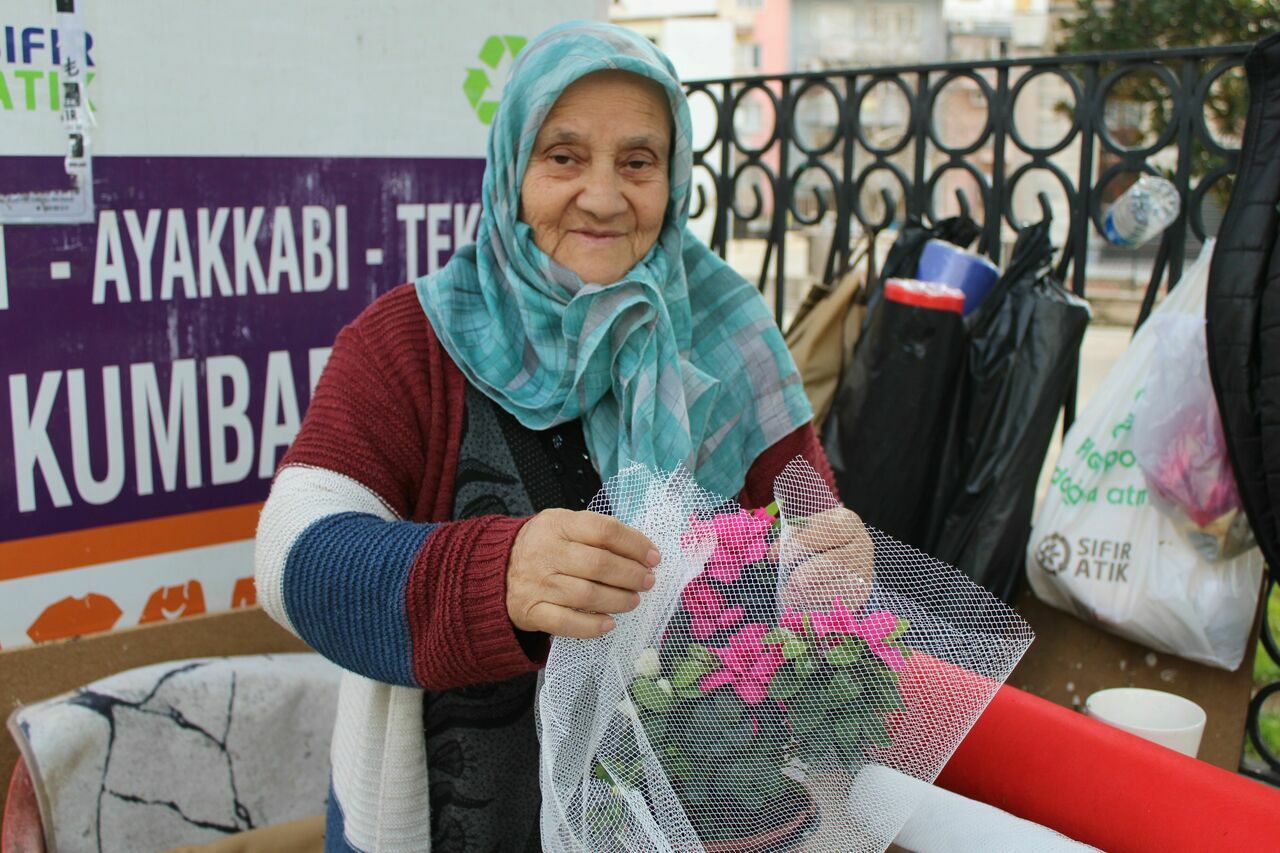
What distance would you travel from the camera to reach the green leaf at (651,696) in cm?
125

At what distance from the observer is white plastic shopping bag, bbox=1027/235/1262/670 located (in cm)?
266

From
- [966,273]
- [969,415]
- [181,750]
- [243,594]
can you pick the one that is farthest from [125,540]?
[966,273]

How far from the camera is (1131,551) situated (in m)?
2.74

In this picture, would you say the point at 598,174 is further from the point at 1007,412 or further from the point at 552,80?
the point at 1007,412

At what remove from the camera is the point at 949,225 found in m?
3.43

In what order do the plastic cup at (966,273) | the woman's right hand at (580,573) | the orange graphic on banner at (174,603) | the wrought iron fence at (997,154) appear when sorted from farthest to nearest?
the plastic cup at (966,273), the wrought iron fence at (997,154), the orange graphic on banner at (174,603), the woman's right hand at (580,573)

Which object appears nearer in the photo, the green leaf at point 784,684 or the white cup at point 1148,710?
the green leaf at point 784,684

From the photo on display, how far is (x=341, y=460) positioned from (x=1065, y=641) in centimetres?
209

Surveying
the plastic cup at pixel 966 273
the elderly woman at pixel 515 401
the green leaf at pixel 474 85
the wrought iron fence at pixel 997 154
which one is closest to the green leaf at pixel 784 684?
the elderly woman at pixel 515 401

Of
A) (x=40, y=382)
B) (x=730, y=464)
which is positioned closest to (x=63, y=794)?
(x=40, y=382)

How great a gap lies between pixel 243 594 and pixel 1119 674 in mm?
2013

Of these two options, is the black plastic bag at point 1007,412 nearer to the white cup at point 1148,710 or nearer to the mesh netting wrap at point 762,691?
the white cup at point 1148,710

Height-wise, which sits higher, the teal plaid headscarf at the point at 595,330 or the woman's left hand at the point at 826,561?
the teal plaid headscarf at the point at 595,330

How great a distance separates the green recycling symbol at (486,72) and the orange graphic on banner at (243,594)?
1128 millimetres
